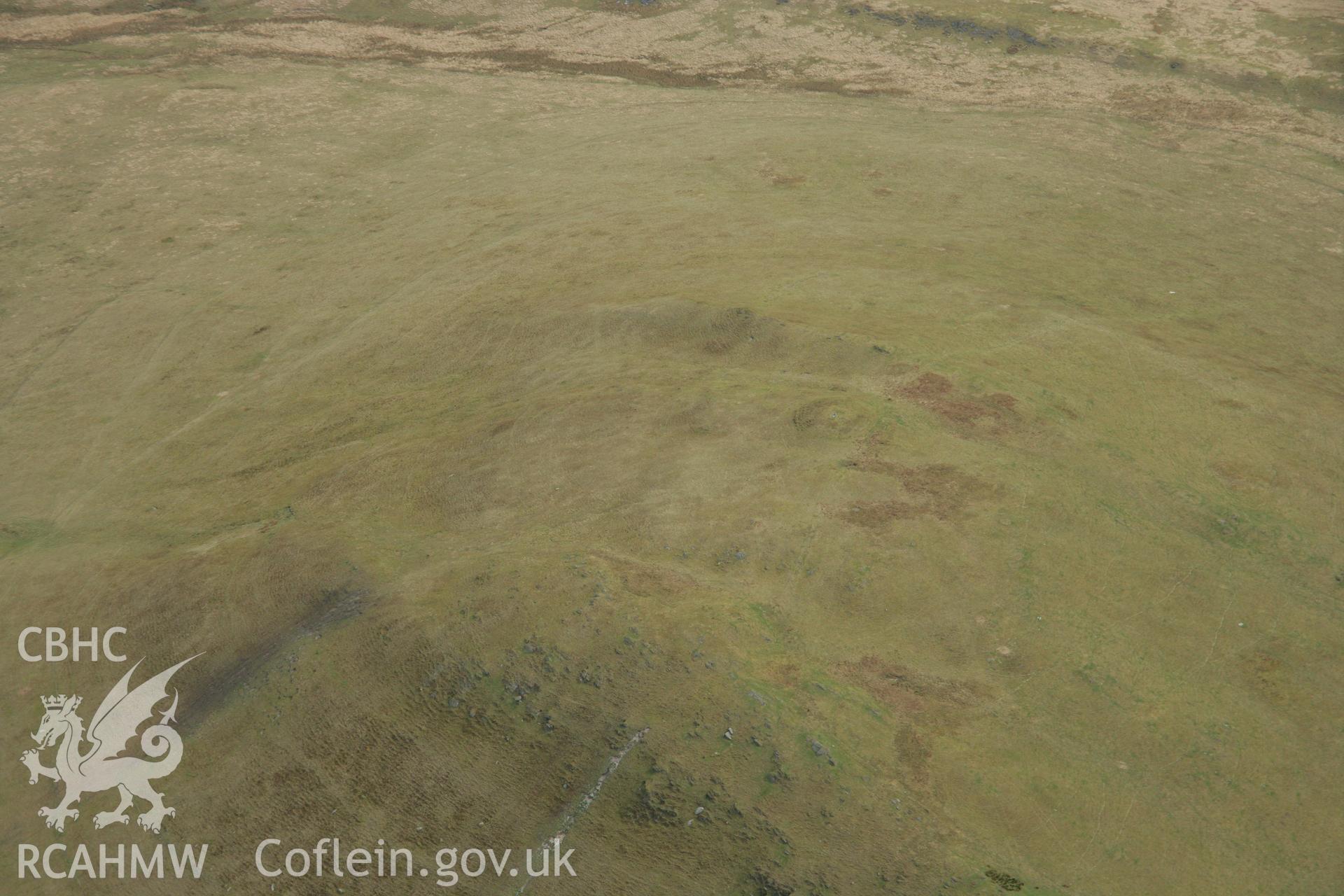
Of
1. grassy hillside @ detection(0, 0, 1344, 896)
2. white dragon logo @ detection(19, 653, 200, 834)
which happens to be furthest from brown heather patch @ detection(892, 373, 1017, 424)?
white dragon logo @ detection(19, 653, 200, 834)

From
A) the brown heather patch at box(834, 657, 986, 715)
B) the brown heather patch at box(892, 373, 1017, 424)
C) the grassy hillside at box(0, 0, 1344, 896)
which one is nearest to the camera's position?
the grassy hillside at box(0, 0, 1344, 896)

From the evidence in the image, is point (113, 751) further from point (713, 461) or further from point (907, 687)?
point (907, 687)

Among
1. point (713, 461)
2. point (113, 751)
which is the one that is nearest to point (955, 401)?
point (713, 461)

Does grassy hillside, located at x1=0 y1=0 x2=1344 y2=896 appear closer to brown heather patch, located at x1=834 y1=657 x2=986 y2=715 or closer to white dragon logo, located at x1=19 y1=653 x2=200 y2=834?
brown heather patch, located at x1=834 y1=657 x2=986 y2=715

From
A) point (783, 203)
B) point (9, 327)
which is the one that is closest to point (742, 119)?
point (783, 203)

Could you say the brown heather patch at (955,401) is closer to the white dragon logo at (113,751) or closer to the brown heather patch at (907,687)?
the brown heather patch at (907,687)

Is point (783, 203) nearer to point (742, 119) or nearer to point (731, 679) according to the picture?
point (742, 119)
